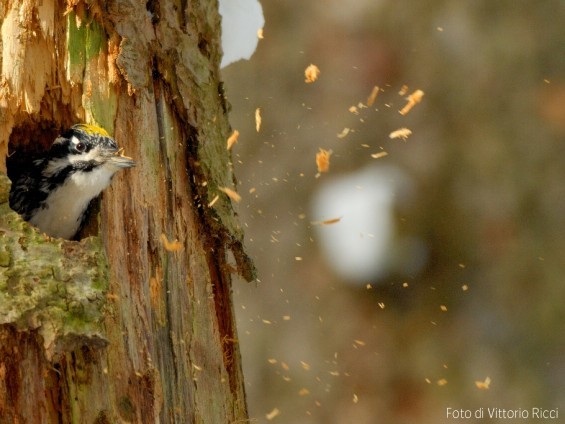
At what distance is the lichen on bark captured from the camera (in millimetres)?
2537

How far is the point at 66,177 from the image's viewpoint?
3541 mm

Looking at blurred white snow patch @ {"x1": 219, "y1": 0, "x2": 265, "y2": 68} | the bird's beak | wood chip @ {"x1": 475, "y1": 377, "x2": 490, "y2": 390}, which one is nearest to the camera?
the bird's beak

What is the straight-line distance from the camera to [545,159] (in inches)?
226

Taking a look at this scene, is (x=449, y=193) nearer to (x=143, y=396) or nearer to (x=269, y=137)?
A: (x=269, y=137)

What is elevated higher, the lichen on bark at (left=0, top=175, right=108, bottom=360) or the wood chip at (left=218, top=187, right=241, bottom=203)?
the wood chip at (left=218, top=187, right=241, bottom=203)

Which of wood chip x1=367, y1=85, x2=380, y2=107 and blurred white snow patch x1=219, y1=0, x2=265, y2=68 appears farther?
wood chip x1=367, y1=85, x2=380, y2=107

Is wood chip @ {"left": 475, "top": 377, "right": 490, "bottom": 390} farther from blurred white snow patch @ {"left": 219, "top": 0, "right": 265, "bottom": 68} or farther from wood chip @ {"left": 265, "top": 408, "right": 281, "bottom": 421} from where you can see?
blurred white snow patch @ {"left": 219, "top": 0, "right": 265, "bottom": 68}

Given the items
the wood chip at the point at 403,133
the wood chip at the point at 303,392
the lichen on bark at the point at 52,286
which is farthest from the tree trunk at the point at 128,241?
the wood chip at the point at 303,392

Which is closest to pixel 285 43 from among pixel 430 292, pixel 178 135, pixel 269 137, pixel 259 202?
pixel 269 137

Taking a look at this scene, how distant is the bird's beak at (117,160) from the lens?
3.03m

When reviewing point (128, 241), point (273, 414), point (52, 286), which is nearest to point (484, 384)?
point (273, 414)

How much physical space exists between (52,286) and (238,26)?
1.83 m

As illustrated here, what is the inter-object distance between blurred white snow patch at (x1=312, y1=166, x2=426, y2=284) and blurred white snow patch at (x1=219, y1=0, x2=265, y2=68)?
214 centimetres

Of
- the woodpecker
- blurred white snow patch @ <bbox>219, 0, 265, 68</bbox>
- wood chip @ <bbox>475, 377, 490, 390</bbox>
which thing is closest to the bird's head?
the woodpecker
